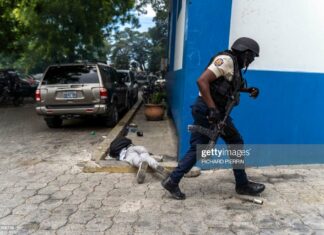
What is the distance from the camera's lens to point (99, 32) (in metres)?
18.9

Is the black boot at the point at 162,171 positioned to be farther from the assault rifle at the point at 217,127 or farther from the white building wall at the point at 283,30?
the white building wall at the point at 283,30

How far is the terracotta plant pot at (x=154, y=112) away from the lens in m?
10.9

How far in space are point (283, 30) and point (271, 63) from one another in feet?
1.66

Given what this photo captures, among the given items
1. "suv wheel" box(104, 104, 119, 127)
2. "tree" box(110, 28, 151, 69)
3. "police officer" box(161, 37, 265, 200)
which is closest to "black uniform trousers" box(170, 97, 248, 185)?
"police officer" box(161, 37, 265, 200)

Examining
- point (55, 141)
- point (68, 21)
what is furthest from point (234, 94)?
point (68, 21)

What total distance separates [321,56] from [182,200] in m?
3.14

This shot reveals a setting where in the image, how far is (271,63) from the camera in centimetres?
572

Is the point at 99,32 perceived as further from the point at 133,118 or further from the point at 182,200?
the point at 182,200

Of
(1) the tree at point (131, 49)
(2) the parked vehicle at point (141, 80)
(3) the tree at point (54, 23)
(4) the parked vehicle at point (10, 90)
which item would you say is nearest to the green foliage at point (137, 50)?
(1) the tree at point (131, 49)

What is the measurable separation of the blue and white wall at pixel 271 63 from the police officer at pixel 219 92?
42.6 inches

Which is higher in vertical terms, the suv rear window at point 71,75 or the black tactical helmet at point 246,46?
the black tactical helmet at point 246,46

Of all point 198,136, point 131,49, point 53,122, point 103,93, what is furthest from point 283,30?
point 131,49

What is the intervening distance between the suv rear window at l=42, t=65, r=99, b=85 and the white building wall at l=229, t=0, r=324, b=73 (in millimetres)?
4447

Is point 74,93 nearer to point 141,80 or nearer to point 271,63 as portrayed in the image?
point 271,63
